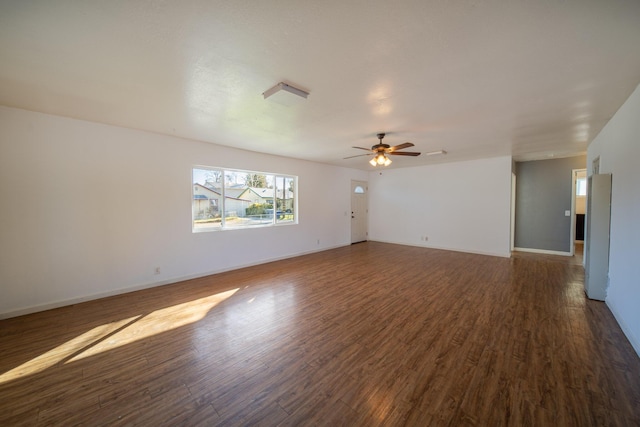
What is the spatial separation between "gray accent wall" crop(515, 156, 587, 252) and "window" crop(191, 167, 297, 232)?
6.41 metres

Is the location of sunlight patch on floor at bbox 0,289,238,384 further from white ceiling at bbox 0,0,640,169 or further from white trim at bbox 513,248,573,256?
white trim at bbox 513,248,573,256

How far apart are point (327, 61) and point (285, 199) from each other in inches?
177

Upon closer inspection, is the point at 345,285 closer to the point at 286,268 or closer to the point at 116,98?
the point at 286,268

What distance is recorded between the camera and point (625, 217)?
2754mm

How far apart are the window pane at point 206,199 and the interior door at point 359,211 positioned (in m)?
4.58

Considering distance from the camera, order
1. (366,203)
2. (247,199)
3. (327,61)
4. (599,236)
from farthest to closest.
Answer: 1. (366,203)
2. (247,199)
3. (599,236)
4. (327,61)

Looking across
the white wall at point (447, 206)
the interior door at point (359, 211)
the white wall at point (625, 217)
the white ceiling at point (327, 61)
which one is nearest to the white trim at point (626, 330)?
the white wall at point (625, 217)

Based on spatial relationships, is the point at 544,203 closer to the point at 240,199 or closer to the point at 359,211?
the point at 359,211

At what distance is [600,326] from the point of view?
109 inches

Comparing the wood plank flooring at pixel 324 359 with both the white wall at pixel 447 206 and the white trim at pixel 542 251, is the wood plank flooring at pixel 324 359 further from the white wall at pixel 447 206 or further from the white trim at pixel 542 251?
the white trim at pixel 542 251

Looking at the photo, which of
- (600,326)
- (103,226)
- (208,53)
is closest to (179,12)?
(208,53)

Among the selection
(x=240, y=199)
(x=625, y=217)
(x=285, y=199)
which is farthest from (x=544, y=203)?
(x=240, y=199)

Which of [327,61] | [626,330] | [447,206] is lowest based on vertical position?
[626,330]

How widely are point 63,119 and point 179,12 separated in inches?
128
